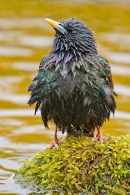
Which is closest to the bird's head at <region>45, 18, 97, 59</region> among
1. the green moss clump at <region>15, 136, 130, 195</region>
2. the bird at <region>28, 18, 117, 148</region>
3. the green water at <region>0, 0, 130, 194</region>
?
the bird at <region>28, 18, 117, 148</region>

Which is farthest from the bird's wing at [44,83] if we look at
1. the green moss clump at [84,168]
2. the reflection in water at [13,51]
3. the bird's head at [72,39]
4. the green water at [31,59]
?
the reflection in water at [13,51]

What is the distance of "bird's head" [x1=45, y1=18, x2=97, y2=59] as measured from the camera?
30.2 ft

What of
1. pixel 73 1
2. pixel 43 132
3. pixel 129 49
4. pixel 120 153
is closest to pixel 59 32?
pixel 120 153

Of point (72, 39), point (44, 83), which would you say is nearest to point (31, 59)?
point (72, 39)

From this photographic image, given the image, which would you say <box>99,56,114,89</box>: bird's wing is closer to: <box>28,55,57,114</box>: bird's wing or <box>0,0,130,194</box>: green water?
<box>28,55,57,114</box>: bird's wing

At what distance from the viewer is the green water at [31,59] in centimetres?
1156

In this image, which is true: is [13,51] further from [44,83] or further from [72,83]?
[72,83]

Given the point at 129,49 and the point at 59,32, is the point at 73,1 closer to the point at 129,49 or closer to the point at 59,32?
the point at 129,49

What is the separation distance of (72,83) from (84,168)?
A: 3.17 ft

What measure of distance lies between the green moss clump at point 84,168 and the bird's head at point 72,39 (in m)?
1.04

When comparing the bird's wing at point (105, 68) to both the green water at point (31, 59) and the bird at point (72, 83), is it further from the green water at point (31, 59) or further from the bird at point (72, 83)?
the green water at point (31, 59)

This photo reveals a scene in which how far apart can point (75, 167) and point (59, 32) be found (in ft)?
5.16

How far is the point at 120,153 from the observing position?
8805 millimetres

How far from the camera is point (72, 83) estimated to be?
29.6 ft
